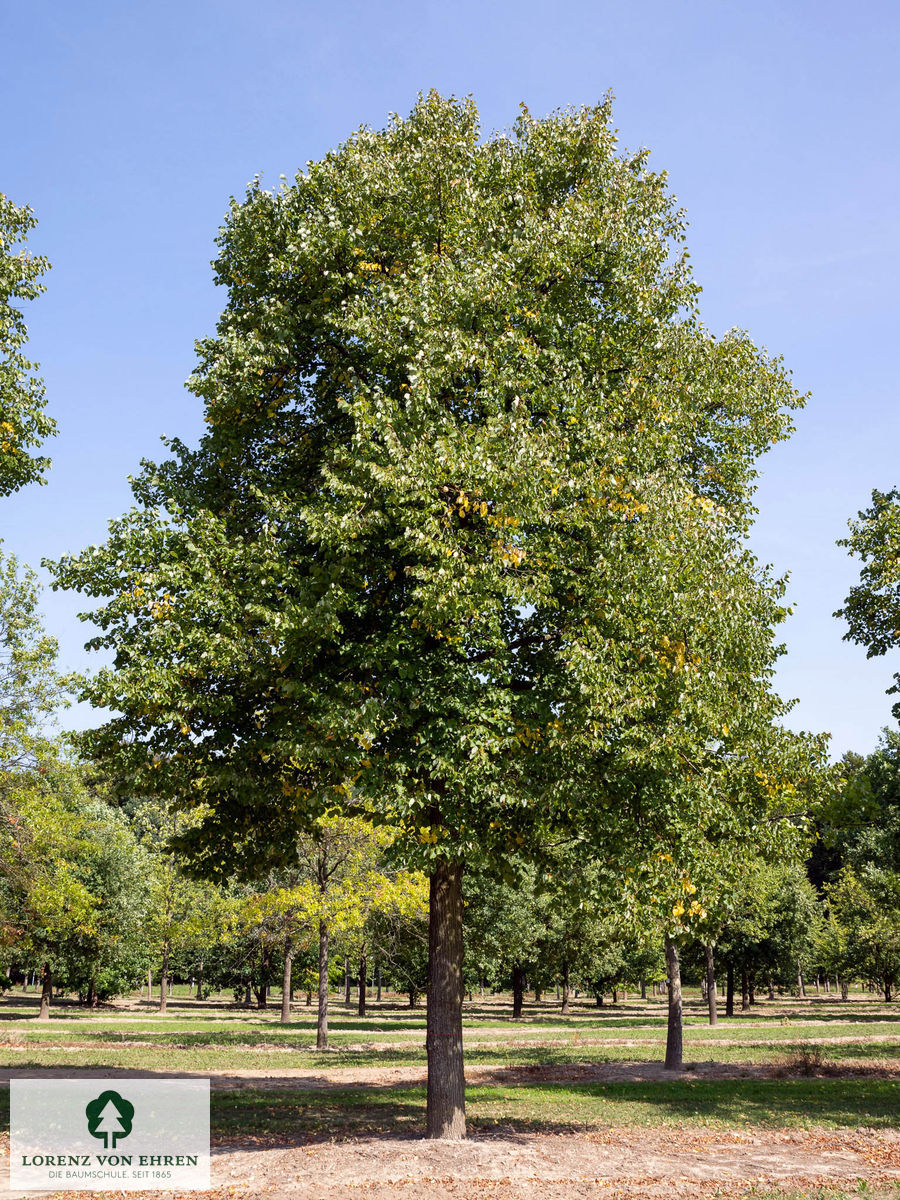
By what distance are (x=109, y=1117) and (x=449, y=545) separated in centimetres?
1049

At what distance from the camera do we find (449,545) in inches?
452

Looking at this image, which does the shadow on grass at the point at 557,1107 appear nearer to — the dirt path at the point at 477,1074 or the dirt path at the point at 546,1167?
the dirt path at the point at 477,1074

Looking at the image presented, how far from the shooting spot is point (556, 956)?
1934 inches

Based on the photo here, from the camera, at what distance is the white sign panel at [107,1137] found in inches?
425

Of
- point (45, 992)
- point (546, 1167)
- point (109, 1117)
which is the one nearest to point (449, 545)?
point (546, 1167)

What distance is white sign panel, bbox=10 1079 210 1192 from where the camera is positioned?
10.8 metres

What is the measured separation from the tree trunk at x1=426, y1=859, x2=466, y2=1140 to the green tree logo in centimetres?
455

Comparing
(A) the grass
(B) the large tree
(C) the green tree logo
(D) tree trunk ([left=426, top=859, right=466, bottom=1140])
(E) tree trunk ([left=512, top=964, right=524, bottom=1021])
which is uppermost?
(B) the large tree

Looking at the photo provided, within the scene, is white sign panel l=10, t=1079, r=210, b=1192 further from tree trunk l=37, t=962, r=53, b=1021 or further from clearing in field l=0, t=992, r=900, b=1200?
tree trunk l=37, t=962, r=53, b=1021

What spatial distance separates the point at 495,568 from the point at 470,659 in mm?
2045

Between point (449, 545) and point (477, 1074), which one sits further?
point (477, 1074)

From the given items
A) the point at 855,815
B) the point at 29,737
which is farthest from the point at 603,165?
the point at 29,737

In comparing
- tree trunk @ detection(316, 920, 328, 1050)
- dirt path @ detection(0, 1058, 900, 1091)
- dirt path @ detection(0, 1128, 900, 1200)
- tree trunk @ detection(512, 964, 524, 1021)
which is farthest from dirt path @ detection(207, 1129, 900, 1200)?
tree trunk @ detection(512, 964, 524, 1021)

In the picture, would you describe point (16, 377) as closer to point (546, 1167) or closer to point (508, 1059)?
point (546, 1167)
